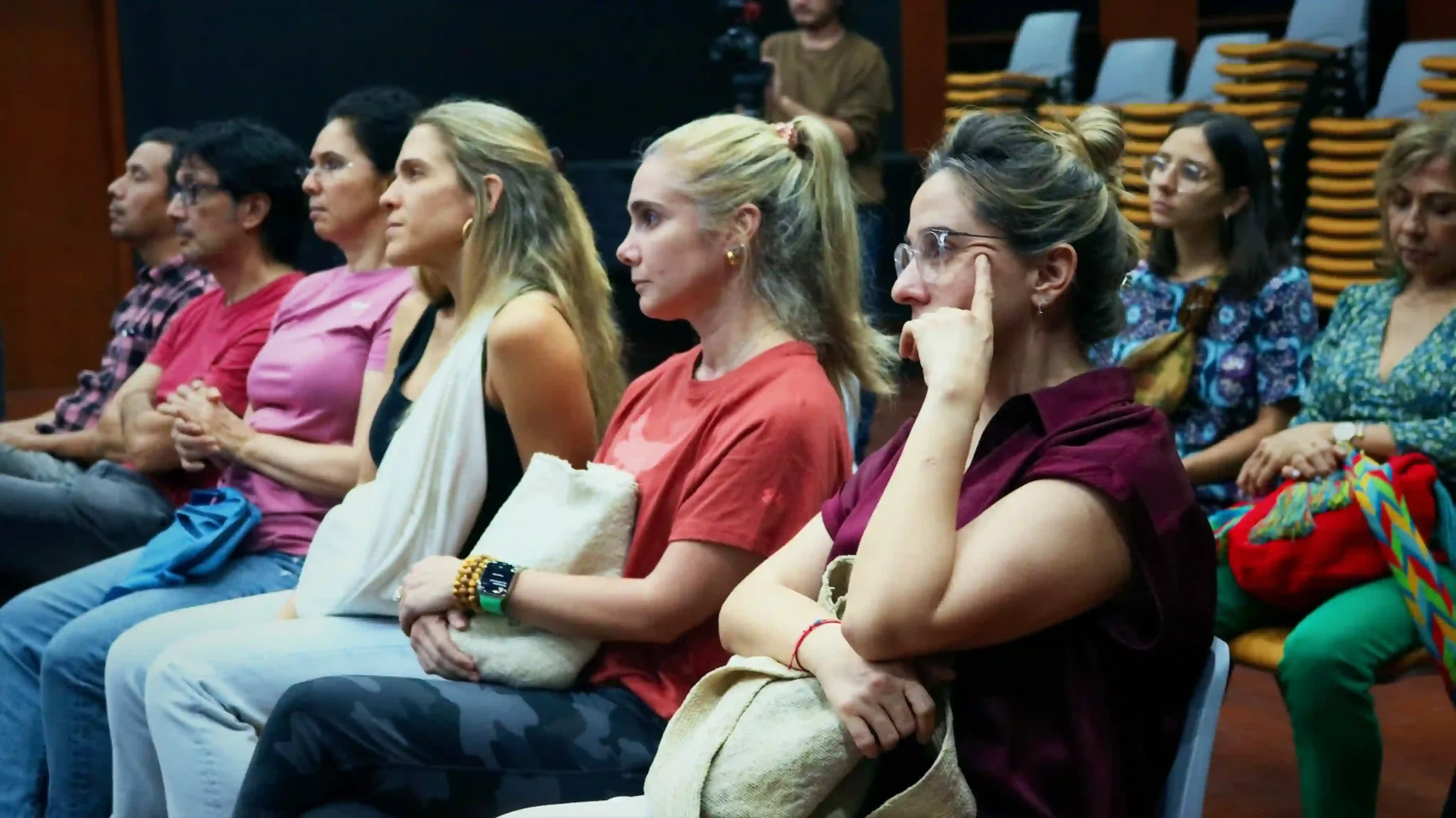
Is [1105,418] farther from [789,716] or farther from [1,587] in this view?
[1,587]

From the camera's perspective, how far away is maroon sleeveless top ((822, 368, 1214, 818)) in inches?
59.9

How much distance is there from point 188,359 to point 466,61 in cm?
509

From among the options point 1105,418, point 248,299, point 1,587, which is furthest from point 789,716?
point 1,587

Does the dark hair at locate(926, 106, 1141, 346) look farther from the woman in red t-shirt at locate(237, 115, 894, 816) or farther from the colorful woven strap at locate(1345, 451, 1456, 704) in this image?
the colorful woven strap at locate(1345, 451, 1456, 704)

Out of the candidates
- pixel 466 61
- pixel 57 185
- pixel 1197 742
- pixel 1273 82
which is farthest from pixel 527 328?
pixel 57 185

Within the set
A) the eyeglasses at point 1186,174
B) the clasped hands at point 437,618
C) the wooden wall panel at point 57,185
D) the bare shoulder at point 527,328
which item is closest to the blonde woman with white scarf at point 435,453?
the bare shoulder at point 527,328

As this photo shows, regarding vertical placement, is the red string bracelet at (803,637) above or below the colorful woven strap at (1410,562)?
above

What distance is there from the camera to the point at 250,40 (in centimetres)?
769

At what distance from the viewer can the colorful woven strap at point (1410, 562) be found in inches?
94.7

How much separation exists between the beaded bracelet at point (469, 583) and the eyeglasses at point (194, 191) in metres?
1.64

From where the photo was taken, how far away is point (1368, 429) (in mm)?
2674

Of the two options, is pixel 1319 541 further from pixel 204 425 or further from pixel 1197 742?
pixel 204 425

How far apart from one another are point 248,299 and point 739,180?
1561mm

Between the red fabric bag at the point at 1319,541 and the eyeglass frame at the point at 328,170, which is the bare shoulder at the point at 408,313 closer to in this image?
the eyeglass frame at the point at 328,170
